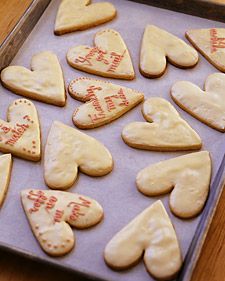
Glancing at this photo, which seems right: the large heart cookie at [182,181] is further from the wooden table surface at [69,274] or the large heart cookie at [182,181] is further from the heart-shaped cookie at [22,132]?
the heart-shaped cookie at [22,132]

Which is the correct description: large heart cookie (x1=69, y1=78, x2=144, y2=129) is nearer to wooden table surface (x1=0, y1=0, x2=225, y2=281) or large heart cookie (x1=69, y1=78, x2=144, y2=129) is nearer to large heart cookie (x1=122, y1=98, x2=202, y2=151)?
large heart cookie (x1=122, y1=98, x2=202, y2=151)

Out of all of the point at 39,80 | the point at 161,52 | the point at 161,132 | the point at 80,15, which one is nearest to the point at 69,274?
the point at 161,132

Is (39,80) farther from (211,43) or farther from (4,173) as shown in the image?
(211,43)

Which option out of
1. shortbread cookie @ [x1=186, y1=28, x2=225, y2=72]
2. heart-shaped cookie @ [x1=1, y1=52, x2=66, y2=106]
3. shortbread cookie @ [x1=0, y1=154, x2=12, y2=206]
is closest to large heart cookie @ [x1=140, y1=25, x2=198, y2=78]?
shortbread cookie @ [x1=186, y1=28, x2=225, y2=72]

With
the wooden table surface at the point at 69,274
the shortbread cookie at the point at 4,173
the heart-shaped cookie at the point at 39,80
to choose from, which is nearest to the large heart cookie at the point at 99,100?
the heart-shaped cookie at the point at 39,80

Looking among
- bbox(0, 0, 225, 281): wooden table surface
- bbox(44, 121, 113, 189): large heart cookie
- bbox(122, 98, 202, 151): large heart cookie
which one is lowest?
bbox(0, 0, 225, 281): wooden table surface

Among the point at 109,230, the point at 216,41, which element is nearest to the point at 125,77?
the point at 216,41
